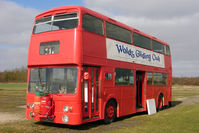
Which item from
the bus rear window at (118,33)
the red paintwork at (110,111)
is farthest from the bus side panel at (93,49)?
the red paintwork at (110,111)

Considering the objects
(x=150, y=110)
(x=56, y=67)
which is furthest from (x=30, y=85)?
(x=150, y=110)

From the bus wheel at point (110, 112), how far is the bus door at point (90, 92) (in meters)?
0.82

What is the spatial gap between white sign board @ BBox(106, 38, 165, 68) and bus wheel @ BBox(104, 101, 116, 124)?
2.20 meters

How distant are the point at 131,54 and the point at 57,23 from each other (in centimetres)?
485

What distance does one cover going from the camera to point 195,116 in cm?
1202

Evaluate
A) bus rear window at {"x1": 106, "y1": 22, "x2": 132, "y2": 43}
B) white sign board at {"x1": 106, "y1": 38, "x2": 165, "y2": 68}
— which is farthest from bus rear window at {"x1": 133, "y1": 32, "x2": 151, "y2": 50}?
bus rear window at {"x1": 106, "y1": 22, "x2": 132, "y2": 43}

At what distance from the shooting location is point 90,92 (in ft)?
32.4

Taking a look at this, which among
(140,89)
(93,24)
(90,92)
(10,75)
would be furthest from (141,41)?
(10,75)

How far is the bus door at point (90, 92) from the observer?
375 inches

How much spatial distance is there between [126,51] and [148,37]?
3.59 meters

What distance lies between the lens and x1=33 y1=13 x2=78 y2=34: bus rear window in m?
9.58

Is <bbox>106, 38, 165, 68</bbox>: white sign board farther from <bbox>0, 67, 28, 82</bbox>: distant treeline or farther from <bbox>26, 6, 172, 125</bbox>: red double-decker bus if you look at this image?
<bbox>0, 67, 28, 82</bbox>: distant treeline

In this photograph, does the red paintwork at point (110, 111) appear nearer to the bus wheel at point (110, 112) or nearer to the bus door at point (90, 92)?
the bus wheel at point (110, 112)

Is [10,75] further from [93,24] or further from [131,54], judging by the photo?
[93,24]
